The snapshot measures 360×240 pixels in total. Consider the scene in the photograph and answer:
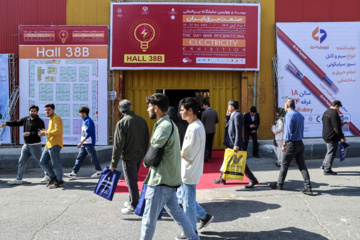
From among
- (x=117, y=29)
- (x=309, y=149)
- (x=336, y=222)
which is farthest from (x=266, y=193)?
(x=117, y=29)

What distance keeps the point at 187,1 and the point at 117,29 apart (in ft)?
8.35

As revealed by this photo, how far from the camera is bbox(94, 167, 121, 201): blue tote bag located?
5.30m

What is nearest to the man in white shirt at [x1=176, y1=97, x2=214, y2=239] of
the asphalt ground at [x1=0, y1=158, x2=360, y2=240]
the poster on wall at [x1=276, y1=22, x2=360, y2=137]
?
the asphalt ground at [x1=0, y1=158, x2=360, y2=240]

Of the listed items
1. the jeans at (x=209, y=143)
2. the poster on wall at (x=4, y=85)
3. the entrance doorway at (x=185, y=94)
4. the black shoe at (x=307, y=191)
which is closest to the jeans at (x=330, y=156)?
the black shoe at (x=307, y=191)

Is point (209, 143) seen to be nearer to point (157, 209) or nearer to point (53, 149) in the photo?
point (53, 149)

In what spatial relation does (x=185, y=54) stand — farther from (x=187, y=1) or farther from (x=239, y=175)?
(x=239, y=175)

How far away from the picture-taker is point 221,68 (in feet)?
39.5

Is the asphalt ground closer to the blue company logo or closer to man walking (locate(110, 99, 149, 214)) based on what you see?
man walking (locate(110, 99, 149, 214))

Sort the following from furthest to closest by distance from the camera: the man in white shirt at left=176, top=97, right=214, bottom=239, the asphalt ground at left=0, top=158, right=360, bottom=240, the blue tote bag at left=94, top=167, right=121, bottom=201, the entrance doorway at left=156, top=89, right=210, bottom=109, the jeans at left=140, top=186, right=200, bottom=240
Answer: the entrance doorway at left=156, top=89, right=210, bottom=109 → the blue tote bag at left=94, top=167, right=121, bottom=201 → the asphalt ground at left=0, top=158, right=360, bottom=240 → the man in white shirt at left=176, top=97, right=214, bottom=239 → the jeans at left=140, top=186, right=200, bottom=240

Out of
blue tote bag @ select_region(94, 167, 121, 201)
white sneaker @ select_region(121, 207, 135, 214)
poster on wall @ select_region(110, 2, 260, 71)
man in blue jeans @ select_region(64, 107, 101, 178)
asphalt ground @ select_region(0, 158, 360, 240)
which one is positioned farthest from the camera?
poster on wall @ select_region(110, 2, 260, 71)

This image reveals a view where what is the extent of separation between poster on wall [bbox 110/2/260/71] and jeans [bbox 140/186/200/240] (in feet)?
27.7

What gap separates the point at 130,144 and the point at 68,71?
7507 mm

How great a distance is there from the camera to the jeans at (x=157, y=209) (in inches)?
149

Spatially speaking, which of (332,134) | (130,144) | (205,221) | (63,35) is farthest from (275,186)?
(63,35)
